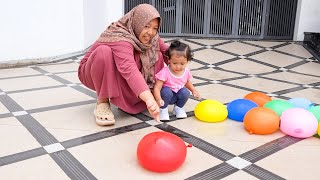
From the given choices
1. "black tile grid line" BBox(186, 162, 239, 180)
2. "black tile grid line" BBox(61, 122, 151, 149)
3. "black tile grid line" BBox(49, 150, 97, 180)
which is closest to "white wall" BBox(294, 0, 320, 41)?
"black tile grid line" BBox(61, 122, 151, 149)

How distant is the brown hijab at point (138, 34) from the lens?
1.72m

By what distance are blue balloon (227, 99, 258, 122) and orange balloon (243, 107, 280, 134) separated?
150 mm

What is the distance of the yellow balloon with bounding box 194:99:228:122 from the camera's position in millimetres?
1850

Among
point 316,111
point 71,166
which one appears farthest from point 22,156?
point 316,111

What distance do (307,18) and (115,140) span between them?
397 centimetres

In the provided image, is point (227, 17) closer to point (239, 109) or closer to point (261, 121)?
point (239, 109)

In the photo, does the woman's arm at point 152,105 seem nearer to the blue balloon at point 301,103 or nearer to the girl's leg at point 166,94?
the girl's leg at point 166,94

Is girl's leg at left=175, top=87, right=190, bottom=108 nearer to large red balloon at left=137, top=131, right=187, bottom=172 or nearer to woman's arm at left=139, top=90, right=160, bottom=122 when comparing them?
woman's arm at left=139, top=90, right=160, bottom=122

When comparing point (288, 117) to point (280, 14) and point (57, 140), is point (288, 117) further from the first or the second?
point (280, 14)

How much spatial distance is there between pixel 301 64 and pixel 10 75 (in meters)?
2.83

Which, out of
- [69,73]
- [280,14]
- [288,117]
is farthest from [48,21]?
[280,14]

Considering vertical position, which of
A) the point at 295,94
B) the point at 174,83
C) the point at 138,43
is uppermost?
the point at 138,43

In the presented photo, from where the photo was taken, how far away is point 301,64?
3695mm

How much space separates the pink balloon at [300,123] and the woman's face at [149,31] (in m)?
0.77
